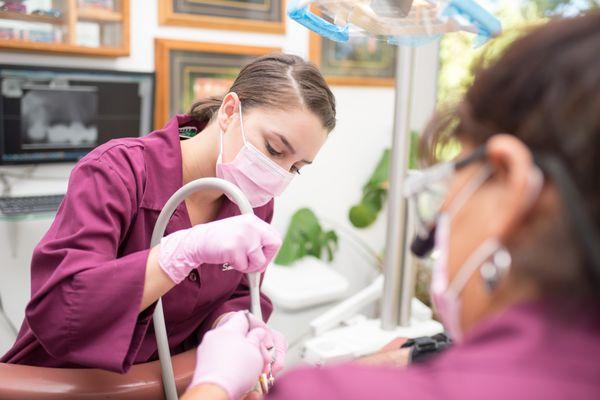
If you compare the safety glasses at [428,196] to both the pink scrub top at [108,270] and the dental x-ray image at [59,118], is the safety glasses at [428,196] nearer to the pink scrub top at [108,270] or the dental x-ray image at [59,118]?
the pink scrub top at [108,270]

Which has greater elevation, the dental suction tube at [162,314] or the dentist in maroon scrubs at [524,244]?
the dentist in maroon scrubs at [524,244]

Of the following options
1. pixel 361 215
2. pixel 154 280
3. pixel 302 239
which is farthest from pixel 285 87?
pixel 361 215

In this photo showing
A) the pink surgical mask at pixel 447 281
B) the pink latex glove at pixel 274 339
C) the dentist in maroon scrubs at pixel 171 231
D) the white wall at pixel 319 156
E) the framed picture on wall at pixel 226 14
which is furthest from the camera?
the framed picture on wall at pixel 226 14

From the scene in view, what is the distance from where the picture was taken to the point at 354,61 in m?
2.95

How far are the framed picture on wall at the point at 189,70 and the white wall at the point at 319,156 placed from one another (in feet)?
0.14

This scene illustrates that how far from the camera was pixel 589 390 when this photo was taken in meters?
0.51

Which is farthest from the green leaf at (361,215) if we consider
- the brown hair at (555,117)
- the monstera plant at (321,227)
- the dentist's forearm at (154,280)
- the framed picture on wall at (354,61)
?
the brown hair at (555,117)

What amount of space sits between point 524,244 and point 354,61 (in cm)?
251

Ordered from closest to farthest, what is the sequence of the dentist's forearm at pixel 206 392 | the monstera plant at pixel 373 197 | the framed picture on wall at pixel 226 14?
the dentist's forearm at pixel 206 392 < the framed picture on wall at pixel 226 14 < the monstera plant at pixel 373 197

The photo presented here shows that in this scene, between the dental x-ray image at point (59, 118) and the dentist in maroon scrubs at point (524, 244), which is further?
the dental x-ray image at point (59, 118)

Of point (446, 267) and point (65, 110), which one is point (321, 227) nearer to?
point (65, 110)

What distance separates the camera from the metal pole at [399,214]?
86.1 inches

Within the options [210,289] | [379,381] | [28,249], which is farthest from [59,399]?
[28,249]

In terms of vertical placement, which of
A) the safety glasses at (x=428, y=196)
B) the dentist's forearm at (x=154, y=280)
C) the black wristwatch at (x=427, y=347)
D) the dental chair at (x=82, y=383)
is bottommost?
the dental chair at (x=82, y=383)
